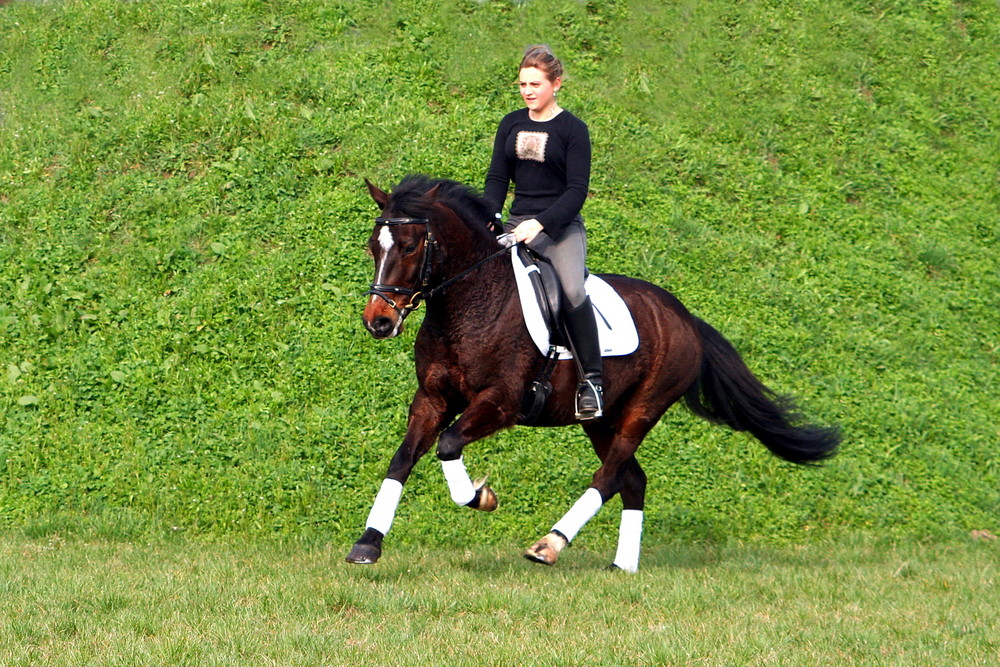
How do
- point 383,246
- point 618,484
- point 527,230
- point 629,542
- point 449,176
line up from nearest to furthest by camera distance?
point 383,246
point 527,230
point 618,484
point 629,542
point 449,176

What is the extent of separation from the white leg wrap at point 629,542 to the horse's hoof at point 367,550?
230 centimetres

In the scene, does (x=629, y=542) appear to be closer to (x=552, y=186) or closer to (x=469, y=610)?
(x=469, y=610)

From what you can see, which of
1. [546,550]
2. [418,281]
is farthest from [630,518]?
[418,281]

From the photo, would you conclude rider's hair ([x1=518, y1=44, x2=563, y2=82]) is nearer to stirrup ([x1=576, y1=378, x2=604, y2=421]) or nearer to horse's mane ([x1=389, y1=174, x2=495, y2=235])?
horse's mane ([x1=389, y1=174, x2=495, y2=235])

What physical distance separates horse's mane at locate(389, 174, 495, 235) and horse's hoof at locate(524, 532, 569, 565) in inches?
88.6

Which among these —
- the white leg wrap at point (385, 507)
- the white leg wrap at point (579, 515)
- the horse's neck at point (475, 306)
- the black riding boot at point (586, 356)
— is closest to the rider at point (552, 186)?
the black riding boot at point (586, 356)

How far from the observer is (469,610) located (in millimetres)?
7113

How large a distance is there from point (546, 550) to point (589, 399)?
4.05ft

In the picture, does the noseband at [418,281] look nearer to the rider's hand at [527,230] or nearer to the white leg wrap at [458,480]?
the rider's hand at [527,230]

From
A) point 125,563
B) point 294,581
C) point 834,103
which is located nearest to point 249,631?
point 294,581

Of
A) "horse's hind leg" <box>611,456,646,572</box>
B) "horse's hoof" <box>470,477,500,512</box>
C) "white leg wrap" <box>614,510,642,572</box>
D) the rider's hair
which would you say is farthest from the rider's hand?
"white leg wrap" <box>614,510,642,572</box>

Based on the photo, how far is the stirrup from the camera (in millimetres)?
8367

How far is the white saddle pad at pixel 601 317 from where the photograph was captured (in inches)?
316

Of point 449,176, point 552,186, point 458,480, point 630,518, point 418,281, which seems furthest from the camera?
point 449,176
